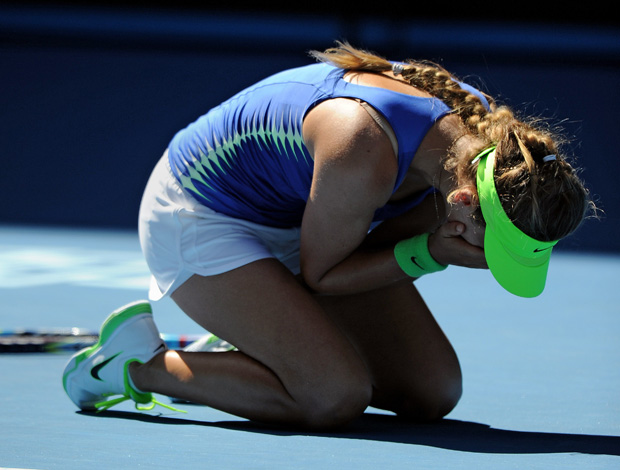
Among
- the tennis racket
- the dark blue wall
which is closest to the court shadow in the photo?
the tennis racket

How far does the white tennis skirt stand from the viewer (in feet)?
8.00

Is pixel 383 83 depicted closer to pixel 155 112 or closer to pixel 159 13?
pixel 155 112

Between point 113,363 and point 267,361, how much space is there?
1.33 feet

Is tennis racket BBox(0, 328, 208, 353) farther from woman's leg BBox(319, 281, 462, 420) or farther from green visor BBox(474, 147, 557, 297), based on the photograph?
green visor BBox(474, 147, 557, 297)

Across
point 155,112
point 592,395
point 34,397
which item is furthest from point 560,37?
point 34,397

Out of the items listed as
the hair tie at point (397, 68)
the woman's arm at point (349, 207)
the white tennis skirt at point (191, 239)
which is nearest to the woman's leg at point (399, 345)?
the white tennis skirt at point (191, 239)

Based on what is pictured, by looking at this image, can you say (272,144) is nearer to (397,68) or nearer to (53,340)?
(397,68)

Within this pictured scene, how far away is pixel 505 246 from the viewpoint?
2074 mm

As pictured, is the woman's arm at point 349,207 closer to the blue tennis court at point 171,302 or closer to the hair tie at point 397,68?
the hair tie at point 397,68

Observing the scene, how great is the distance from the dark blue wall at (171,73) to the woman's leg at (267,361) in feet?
16.3

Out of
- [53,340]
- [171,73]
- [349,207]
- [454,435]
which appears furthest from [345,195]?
[171,73]

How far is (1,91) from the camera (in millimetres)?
8320

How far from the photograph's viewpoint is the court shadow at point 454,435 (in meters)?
2.10

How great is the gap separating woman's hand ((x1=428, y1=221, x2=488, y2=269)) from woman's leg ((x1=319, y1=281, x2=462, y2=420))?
416mm
